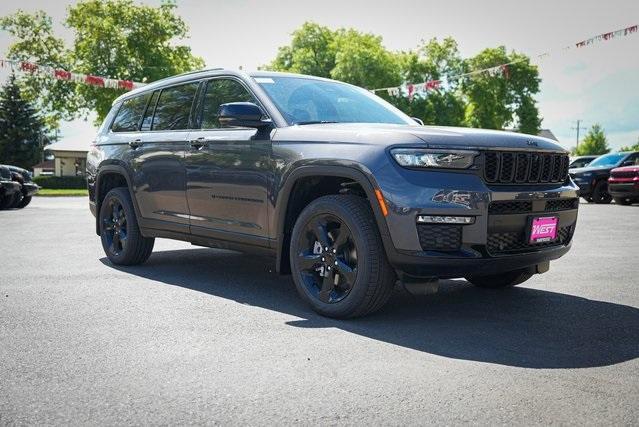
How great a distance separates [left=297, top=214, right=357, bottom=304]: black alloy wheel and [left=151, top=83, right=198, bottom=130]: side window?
202 cm

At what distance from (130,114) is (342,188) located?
11.1 ft

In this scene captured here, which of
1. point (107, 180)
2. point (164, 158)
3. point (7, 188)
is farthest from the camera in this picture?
point (7, 188)

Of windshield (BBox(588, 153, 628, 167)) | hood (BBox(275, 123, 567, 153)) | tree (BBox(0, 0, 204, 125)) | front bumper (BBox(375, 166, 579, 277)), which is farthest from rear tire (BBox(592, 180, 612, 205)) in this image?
tree (BBox(0, 0, 204, 125))

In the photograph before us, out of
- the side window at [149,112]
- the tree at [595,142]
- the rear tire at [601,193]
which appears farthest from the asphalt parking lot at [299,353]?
the tree at [595,142]

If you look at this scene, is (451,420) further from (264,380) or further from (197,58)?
(197,58)

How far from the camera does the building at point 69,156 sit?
224 ft

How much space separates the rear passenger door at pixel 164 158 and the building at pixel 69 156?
64245 mm

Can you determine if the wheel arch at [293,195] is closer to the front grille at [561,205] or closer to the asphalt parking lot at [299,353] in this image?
the asphalt parking lot at [299,353]

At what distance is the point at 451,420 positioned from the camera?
9.58ft

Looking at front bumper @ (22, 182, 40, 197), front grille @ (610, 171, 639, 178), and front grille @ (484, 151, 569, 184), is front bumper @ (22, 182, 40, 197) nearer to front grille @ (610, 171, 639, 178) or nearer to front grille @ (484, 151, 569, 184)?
front grille @ (610, 171, 639, 178)

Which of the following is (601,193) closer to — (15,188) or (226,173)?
(15,188)

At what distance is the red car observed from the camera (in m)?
20.1

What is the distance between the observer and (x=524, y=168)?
478 centimetres

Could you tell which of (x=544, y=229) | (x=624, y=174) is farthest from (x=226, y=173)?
(x=624, y=174)
